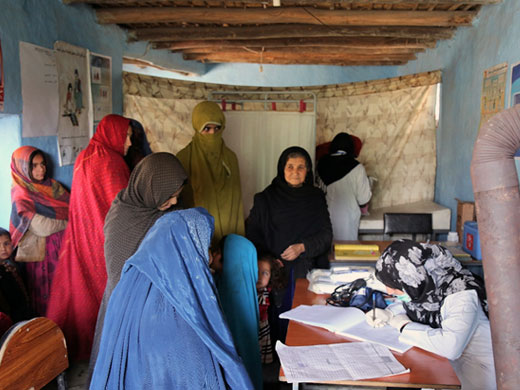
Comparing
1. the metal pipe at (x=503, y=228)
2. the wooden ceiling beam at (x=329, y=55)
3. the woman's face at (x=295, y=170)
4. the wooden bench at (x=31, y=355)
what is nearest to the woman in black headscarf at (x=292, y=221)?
the woman's face at (x=295, y=170)

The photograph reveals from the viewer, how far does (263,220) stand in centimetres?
303

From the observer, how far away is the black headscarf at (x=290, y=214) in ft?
9.84

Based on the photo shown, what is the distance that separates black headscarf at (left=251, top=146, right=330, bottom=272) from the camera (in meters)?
3.00

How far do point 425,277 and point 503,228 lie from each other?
1.00 meters

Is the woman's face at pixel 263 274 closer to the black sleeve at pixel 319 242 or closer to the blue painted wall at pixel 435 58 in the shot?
the black sleeve at pixel 319 242

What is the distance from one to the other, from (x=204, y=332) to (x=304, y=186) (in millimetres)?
1605

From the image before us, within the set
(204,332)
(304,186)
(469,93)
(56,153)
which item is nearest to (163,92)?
(56,153)

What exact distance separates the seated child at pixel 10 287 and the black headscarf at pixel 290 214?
4.79 ft

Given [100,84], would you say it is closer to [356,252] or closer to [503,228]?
A: [356,252]

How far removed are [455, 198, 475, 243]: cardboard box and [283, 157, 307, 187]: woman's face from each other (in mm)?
1662

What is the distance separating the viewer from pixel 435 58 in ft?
17.1

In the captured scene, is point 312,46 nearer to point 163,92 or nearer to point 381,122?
point 381,122

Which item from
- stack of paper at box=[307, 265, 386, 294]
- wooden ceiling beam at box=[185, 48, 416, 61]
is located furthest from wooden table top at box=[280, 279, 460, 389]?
wooden ceiling beam at box=[185, 48, 416, 61]

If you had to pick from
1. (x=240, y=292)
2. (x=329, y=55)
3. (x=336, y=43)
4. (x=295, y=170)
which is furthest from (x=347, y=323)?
(x=329, y=55)
